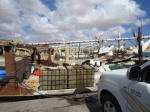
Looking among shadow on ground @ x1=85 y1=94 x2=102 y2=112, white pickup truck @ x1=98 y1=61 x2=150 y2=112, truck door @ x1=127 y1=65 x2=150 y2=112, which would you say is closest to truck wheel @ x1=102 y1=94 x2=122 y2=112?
white pickup truck @ x1=98 y1=61 x2=150 y2=112

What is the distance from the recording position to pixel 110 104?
378cm

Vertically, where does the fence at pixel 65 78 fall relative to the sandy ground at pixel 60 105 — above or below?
above

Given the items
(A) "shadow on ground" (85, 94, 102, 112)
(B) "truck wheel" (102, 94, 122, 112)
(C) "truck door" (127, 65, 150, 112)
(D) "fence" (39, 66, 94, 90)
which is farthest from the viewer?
(D) "fence" (39, 66, 94, 90)

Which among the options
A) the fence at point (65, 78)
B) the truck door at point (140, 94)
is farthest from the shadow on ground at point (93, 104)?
the fence at point (65, 78)

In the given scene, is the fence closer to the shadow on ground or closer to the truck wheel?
the shadow on ground

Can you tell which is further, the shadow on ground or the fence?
the fence

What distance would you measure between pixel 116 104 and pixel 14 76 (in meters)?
4.98

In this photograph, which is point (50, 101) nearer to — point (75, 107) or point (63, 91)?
point (75, 107)

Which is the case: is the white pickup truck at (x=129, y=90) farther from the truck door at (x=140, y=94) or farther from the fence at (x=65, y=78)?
the fence at (x=65, y=78)

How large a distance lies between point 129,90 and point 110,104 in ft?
2.98

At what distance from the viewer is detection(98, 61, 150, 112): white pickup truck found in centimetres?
266

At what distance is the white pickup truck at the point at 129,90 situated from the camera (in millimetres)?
2659

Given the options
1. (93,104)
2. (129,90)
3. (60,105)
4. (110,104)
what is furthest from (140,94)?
(60,105)

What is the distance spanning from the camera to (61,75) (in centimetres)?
847
